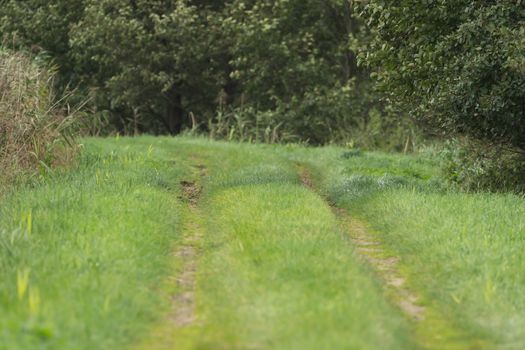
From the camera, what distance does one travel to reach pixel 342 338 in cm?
613

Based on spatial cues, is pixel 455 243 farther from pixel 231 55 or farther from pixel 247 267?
pixel 231 55

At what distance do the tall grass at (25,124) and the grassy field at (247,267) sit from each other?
67 cm

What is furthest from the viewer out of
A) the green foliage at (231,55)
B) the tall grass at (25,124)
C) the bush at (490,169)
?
the green foliage at (231,55)

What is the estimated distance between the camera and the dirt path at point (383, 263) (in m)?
7.88

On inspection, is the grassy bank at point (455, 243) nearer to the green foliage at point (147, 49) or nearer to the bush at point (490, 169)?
the bush at point (490, 169)

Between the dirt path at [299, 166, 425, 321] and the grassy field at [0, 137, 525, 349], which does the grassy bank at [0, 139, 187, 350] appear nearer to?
the grassy field at [0, 137, 525, 349]

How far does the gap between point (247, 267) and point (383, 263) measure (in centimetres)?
198

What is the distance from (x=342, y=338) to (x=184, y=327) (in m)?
1.53

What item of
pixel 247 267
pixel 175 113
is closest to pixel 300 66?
pixel 175 113

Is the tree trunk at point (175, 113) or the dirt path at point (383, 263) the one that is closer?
the dirt path at point (383, 263)

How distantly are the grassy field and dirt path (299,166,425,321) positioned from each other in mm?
56

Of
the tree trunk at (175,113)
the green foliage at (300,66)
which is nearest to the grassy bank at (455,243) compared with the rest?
the green foliage at (300,66)

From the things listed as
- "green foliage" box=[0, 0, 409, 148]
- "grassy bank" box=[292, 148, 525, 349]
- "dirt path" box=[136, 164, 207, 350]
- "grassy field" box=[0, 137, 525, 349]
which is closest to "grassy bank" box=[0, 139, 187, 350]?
"grassy field" box=[0, 137, 525, 349]

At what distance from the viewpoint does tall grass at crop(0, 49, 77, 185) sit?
13773mm
